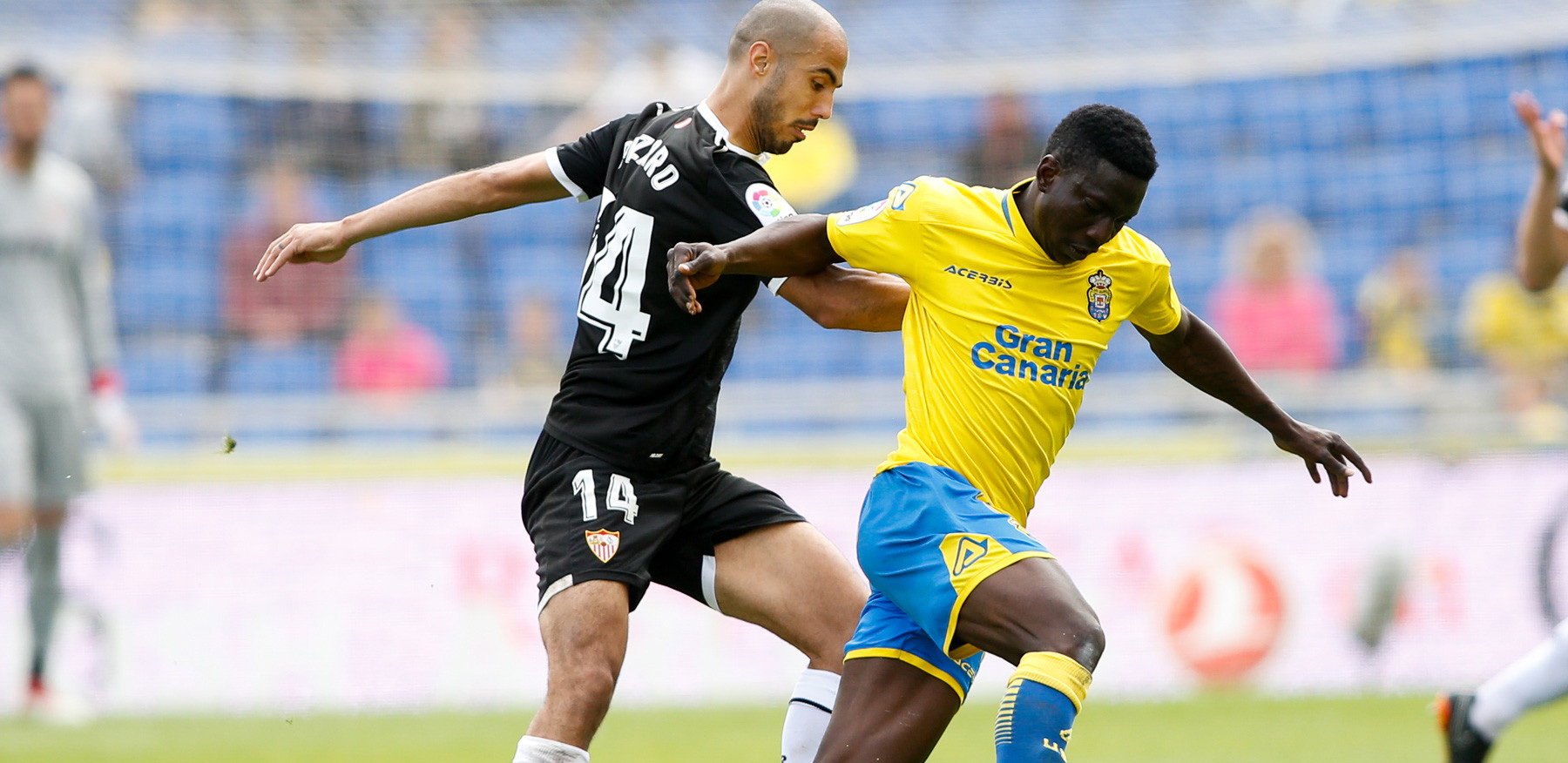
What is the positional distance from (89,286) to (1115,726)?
6.00 meters

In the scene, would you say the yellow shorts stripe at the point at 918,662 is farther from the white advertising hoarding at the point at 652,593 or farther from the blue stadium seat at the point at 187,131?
the blue stadium seat at the point at 187,131

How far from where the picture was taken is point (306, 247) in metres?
4.46

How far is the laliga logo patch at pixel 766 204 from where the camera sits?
4246 millimetres

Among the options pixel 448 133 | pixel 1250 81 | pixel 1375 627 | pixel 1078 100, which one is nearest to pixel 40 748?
pixel 448 133

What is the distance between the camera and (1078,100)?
1386cm

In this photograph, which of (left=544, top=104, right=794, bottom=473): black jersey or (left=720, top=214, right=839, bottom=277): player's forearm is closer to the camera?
(left=720, top=214, right=839, bottom=277): player's forearm

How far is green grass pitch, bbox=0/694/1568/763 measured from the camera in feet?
23.0

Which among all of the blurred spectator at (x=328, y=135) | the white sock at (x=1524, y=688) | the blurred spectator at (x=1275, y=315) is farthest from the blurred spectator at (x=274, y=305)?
the white sock at (x=1524, y=688)

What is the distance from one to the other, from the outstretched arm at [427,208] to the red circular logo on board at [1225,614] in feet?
19.4

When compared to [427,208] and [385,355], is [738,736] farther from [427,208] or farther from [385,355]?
[385,355]

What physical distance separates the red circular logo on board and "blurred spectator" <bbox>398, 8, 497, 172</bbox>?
5.77 m

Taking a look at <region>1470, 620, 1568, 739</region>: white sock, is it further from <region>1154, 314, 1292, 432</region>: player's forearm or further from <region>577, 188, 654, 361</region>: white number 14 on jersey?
<region>577, 188, 654, 361</region>: white number 14 on jersey

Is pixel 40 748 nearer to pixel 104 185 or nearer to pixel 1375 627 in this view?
pixel 104 185

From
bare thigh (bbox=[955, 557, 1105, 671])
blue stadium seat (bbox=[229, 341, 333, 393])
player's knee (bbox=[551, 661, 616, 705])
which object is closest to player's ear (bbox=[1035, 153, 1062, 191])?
bare thigh (bbox=[955, 557, 1105, 671])
